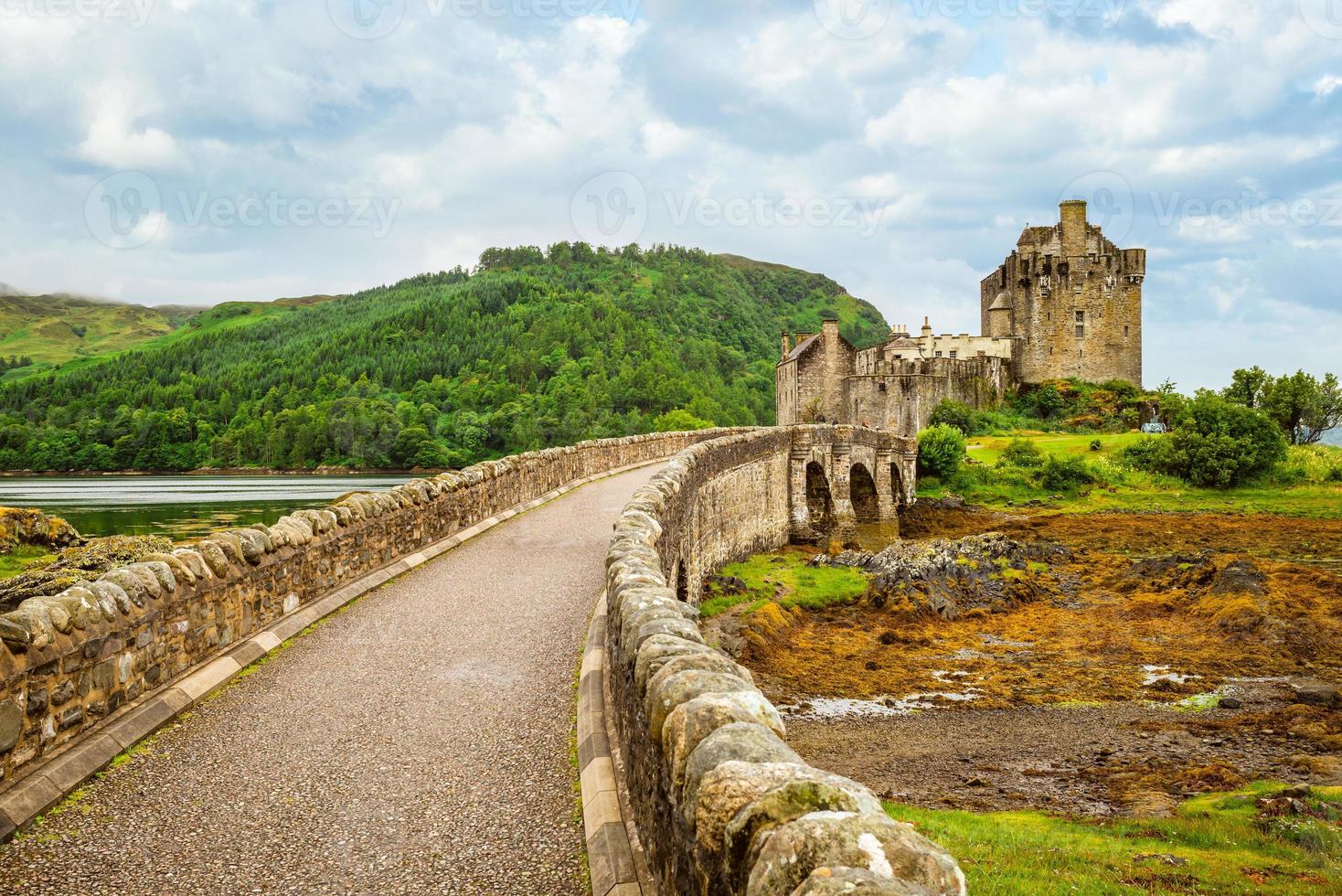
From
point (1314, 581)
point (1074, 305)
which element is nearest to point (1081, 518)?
point (1314, 581)

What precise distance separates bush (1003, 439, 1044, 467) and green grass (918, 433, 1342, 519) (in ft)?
1.89

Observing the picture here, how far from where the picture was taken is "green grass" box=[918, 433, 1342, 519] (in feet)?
112

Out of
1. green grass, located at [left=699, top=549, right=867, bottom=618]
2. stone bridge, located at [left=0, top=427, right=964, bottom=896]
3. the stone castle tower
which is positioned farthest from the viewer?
the stone castle tower

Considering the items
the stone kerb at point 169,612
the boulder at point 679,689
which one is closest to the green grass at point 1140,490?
the stone kerb at point 169,612

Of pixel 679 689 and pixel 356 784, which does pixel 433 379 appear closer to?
pixel 356 784

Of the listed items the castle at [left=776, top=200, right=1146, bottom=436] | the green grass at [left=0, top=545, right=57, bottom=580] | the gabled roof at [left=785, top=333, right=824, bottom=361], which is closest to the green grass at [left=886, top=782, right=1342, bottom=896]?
the green grass at [left=0, top=545, right=57, bottom=580]

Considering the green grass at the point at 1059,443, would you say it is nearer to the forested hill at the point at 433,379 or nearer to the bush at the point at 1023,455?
the bush at the point at 1023,455

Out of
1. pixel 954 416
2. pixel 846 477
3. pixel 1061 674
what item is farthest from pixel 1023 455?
pixel 1061 674

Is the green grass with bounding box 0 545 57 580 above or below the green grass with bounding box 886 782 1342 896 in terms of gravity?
above

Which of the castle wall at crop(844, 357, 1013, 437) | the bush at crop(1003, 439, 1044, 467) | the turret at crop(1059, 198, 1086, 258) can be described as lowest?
the bush at crop(1003, 439, 1044, 467)

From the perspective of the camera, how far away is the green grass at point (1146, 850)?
22.9 ft

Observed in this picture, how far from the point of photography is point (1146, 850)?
7.93 metres

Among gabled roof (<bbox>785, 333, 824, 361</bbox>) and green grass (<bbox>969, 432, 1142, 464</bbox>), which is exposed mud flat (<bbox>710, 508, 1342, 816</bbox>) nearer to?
green grass (<bbox>969, 432, 1142, 464</bbox>)

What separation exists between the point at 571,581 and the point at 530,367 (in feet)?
278
